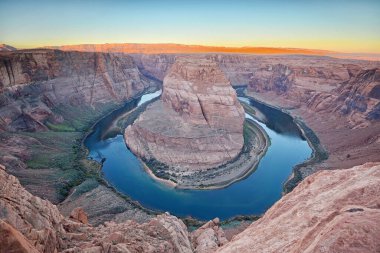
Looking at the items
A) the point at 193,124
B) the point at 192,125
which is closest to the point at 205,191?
the point at 192,125

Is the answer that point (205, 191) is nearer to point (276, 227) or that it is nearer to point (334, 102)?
point (276, 227)

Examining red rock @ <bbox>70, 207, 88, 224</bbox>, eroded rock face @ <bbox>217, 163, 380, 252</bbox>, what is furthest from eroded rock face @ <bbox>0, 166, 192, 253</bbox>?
eroded rock face @ <bbox>217, 163, 380, 252</bbox>

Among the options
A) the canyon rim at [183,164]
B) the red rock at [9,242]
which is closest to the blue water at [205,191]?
the canyon rim at [183,164]

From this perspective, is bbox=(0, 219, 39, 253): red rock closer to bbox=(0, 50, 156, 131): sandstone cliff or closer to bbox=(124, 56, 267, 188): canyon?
bbox=(124, 56, 267, 188): canyon

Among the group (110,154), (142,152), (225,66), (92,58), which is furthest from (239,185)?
(225,66)

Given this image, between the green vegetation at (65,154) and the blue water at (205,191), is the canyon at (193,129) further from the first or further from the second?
the green vegetation at (65,154)
